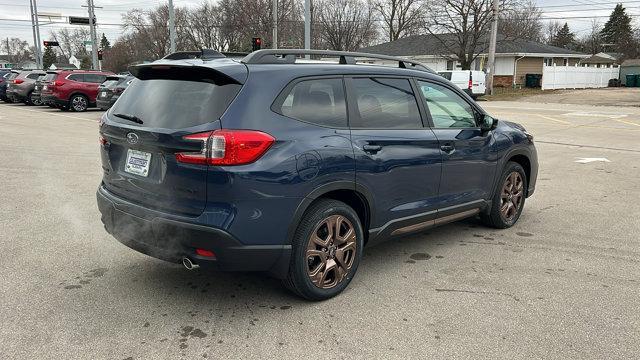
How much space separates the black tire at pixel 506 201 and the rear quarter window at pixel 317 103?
7.59ft

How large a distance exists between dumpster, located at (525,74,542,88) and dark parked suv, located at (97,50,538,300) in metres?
42.2

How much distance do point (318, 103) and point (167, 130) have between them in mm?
1046

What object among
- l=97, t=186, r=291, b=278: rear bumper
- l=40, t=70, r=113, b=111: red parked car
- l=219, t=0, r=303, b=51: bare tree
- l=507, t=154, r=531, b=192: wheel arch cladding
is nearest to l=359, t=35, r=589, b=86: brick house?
l=219, t=0, r=303, b=51: bare tree

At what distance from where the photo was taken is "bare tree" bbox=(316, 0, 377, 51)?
65.1 meters

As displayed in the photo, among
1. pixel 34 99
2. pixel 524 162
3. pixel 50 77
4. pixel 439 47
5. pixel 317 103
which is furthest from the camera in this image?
pixel 439 47

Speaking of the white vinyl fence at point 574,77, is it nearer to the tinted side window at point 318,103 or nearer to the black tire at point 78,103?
the black tire at point 78,103

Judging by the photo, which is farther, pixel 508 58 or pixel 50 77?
pixel 508 58

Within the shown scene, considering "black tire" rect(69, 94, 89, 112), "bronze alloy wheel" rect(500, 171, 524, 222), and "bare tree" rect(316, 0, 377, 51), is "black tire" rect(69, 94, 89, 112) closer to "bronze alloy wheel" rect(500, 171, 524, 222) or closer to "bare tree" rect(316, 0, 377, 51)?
"bronze alloy wheel" rect(500, 171, 524, 222)

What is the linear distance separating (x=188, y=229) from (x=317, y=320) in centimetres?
104

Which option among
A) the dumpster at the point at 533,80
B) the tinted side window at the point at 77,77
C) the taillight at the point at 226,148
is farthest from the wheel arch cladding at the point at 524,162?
the dumpster at the point at 533,80

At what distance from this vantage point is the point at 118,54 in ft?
266

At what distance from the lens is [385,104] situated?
420cm

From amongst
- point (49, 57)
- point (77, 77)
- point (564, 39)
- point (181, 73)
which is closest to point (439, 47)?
point (77, 77)

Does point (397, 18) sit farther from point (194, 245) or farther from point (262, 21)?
point (194, 245)
